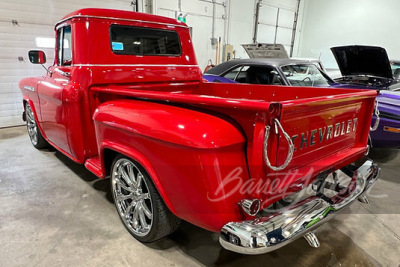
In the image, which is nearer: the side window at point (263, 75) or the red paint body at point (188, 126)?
the red paint body at point (188, 126)

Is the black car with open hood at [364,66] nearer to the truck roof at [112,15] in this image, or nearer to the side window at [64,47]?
the truck roof at [112,15]

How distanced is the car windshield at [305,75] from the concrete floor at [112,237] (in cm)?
242

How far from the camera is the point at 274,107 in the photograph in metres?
1.29

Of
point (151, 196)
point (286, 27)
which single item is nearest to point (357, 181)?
point (151, 196)

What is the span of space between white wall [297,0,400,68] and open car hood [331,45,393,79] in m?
7.31

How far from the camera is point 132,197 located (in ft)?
7.08

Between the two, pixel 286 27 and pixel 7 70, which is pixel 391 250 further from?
pixel 286 27

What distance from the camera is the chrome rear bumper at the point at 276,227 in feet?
4.32

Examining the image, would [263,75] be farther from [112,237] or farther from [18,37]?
[18,37]

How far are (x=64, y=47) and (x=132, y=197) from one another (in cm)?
193

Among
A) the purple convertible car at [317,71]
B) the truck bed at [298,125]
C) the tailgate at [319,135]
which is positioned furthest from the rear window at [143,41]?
the purple convertible car at [317,71]

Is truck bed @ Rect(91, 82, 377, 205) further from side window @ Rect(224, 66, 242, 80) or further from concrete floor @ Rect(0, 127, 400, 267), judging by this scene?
side window @ Rect(224, 66, 242, 80)

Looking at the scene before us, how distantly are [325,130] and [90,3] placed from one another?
6.68 m

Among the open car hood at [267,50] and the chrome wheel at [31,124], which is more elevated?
the open car hood at [267,50]
